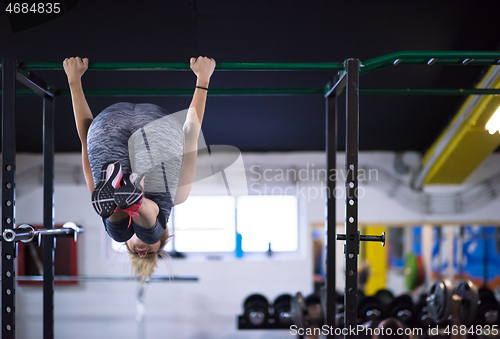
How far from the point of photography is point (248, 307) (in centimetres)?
319

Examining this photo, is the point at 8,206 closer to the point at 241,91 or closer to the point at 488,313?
the point at 241,91

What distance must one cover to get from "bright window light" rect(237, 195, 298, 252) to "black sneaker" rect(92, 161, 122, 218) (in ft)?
8.22

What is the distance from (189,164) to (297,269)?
8.28 ft

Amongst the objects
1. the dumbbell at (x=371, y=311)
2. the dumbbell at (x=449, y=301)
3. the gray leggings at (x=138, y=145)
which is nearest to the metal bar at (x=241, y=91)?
the gray leggings at (x=138, y=145)

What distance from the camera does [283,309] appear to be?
314 centimetres

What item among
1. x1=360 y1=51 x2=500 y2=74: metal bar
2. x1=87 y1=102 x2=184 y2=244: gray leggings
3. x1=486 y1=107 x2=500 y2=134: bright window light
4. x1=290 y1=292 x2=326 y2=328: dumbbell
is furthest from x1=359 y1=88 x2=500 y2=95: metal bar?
x1=290 y1=292 x2=326 y2=328: dumbbell

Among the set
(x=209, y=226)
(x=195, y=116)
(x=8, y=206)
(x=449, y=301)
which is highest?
(x=195, y=116)

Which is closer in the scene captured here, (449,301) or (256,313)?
(449,301)

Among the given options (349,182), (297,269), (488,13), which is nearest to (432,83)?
(488,13)

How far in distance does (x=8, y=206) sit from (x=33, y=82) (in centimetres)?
57

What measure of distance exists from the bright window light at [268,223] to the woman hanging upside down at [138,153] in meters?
2.20

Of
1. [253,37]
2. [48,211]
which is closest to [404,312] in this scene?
[253,37]

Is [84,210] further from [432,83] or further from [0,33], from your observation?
[432,83]

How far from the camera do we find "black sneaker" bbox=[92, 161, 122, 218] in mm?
1141
